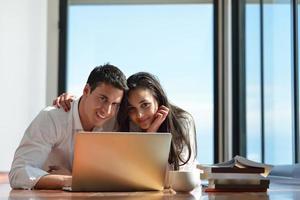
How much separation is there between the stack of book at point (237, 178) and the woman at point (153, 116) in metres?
0.42

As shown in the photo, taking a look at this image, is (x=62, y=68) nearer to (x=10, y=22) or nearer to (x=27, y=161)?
(x=10, y=22)

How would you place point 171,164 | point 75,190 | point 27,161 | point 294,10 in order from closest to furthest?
point 75,190
point 27,161
point 171,164
point 294,10

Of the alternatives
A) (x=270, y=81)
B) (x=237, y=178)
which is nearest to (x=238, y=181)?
(x=237, y=178)

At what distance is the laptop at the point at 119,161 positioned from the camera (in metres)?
1.75

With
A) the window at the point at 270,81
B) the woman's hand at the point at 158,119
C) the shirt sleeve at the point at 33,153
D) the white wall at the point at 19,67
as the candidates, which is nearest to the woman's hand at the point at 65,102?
the shirt sleeve at the point at 33,153

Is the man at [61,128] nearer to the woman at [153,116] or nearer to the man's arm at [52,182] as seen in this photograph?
the man's arm at [52,182]

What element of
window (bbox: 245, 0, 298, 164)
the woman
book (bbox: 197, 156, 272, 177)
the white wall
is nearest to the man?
the woman

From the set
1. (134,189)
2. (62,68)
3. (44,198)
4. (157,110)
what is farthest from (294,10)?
(62,68)

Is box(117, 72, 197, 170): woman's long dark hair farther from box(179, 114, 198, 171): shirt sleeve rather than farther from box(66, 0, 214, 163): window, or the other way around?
box(66, 0, 214, 163): window

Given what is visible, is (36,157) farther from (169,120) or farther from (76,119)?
(169,120)

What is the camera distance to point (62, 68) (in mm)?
5039

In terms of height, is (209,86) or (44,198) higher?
(209,86)

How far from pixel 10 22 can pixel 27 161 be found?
2.05 meters

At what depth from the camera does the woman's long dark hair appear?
2299mm
